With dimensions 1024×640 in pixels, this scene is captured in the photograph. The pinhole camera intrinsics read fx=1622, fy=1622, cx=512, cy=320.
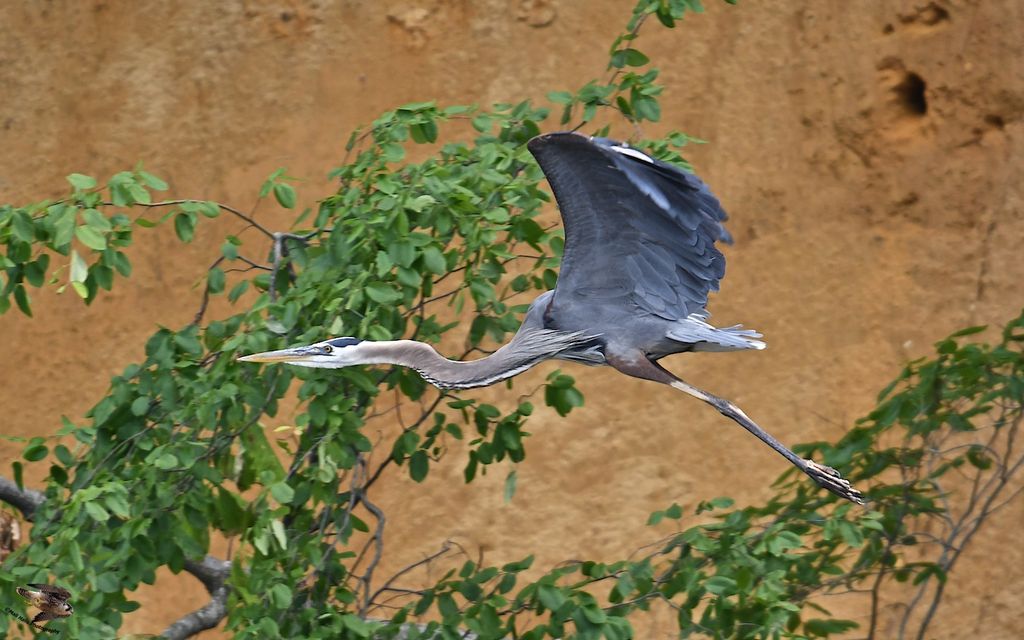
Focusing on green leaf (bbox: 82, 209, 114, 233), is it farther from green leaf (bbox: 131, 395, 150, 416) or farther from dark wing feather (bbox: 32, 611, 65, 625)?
dark wing feather (bbox: 32, 611, 65, 625)

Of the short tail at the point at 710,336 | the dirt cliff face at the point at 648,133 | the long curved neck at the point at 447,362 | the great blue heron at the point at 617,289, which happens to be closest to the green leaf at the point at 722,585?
the great blue heron at the point at 617,289

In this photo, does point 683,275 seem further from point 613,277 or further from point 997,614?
point 997,614

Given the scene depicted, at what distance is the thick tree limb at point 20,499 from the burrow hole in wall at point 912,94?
146 inches

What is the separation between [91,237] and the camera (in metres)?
3.30

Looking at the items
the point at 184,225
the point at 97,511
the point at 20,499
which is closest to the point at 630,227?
the point at 184,225

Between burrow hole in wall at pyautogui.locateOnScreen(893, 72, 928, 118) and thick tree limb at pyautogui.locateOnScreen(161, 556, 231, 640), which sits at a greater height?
burrow hole in wall at pyautogui.locateOnScreen(893, 72, 928, 118)

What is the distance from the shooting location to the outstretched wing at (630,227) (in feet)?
10.4

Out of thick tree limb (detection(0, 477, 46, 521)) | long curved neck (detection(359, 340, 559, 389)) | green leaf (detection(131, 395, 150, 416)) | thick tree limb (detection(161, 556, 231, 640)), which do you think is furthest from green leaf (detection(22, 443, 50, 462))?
long curved neck (detection(359, 340, 559, 389))

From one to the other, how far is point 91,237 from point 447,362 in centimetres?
80

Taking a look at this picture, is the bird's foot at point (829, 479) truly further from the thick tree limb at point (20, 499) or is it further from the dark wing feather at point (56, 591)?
the thick tree limb at point (20, 499)

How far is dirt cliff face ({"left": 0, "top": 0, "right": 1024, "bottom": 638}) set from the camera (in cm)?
615

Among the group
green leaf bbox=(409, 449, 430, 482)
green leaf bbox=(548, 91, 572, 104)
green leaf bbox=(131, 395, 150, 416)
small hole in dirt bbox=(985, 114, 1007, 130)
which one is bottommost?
green leaf bbox=(409, 449, 430, 482)

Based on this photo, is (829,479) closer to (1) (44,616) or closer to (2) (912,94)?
(1) (44,616)

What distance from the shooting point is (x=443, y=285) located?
6691 millimetres
